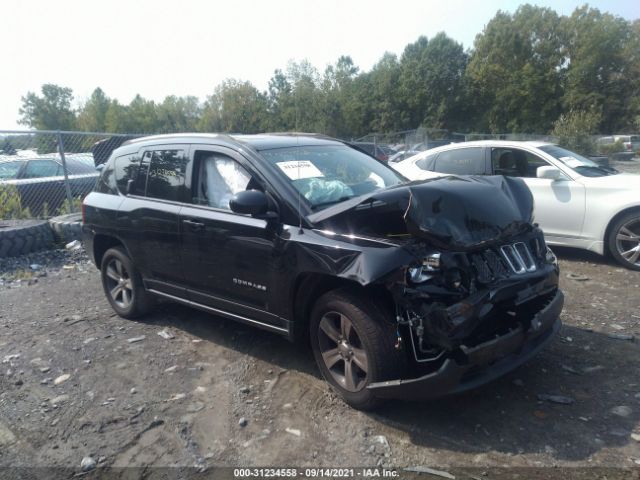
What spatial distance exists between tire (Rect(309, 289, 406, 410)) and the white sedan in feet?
15.3

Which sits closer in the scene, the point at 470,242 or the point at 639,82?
the point at 470,242

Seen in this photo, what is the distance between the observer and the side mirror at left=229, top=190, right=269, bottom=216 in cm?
351

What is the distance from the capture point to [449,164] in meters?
7.75

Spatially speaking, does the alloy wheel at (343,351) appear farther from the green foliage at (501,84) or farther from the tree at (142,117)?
the tree at (142,117)

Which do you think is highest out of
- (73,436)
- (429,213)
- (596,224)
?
(429,213)

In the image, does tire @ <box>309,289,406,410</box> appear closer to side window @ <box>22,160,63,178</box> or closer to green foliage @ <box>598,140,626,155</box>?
side window @ <box>22,160,63,178</box>

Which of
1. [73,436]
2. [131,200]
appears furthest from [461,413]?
[131,200]

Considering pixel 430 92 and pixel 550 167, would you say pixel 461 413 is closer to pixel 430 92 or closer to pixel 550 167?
pixel 550 167

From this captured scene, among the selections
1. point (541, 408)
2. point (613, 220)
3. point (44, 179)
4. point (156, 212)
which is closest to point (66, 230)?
point (44, 179)

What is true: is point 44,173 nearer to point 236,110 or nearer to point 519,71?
point 236,110

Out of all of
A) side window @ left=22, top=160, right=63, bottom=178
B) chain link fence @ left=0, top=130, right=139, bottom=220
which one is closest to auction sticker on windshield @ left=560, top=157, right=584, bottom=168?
chain link fence @ left=0, top=130, right=139, bottom=220

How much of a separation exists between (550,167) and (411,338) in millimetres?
4901

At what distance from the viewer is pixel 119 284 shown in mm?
5359

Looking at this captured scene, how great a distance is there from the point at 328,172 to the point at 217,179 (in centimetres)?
98
